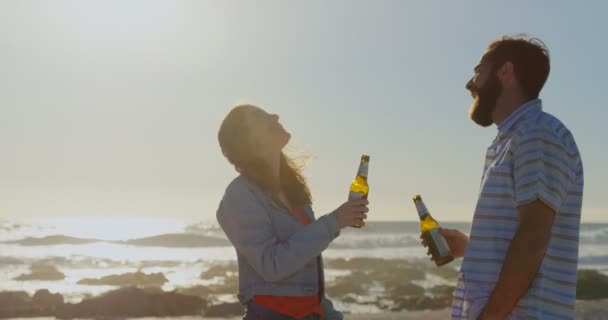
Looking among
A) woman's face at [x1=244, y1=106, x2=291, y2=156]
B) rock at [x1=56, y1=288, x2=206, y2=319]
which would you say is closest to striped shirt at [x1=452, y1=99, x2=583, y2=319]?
woman's face at [x1=244, y1=106, x2=291, y2=156]

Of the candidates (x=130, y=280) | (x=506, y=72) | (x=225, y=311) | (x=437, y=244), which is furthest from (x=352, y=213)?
(x=130, y=280)

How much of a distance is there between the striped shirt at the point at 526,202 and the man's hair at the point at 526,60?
0.09 m

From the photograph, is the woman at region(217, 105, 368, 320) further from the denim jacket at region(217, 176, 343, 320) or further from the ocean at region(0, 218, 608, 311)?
the ocean at region(0, 218, 608, 311)

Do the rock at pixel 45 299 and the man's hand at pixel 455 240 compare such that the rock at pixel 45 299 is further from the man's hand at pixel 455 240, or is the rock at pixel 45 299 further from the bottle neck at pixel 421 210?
the man's hand at pixel 455 240

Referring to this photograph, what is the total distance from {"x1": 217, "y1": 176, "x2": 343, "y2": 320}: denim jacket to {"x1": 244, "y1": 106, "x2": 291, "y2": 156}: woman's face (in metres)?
0.21

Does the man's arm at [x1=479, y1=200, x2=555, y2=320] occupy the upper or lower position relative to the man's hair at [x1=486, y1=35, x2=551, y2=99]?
lower

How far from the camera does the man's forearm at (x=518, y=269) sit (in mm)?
3490

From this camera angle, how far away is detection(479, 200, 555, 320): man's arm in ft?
11.5

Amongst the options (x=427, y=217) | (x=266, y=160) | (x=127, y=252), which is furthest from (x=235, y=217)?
(x=127, y=252)

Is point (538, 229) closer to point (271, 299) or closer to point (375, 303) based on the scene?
point (271, 299)

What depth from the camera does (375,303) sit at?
67.7 ft

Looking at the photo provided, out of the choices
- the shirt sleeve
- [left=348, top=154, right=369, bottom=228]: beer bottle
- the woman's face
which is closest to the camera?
the shirt sleeve

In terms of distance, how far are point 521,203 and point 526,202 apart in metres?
0.03

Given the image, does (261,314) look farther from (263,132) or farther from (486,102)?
(486,102)
